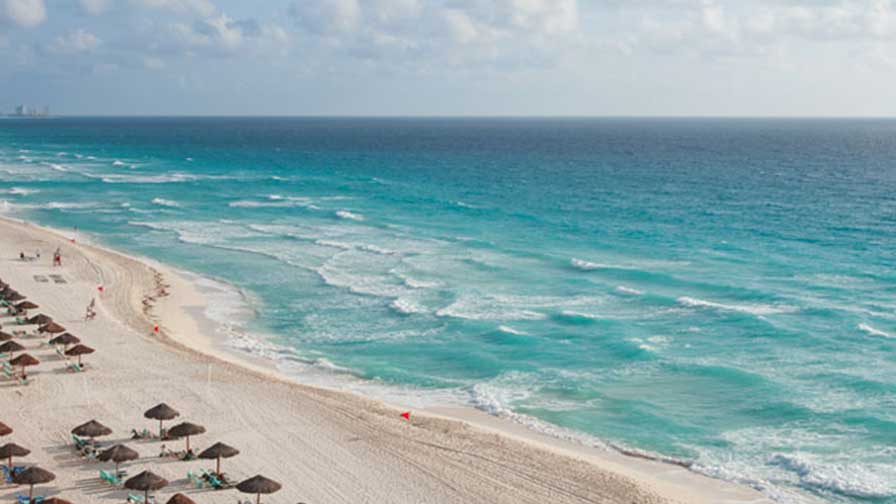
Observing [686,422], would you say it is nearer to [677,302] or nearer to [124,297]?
[677,302]

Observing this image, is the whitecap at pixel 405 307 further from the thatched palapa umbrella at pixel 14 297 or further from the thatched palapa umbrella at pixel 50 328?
the thatched palapa umbrella at pixel 14 297

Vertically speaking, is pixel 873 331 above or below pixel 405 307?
above

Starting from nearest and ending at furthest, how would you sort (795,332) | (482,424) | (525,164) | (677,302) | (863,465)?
(863,465) → (482,424) → (795,332) → (677,302) → (525,164)

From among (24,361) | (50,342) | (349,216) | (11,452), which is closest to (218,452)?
(11,452)

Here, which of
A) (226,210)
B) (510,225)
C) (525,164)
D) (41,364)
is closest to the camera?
(41,364)

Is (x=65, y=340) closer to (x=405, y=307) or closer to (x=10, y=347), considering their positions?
(x=10, y=347)

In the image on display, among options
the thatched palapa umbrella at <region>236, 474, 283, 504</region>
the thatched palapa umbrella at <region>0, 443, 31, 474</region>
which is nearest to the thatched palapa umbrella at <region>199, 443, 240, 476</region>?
the thatched palapa umbrella at <region>236, 474, 283, 504</region>

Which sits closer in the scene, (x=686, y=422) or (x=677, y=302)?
(x=686, y=422)

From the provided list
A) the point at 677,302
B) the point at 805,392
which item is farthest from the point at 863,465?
the point at 677,302
